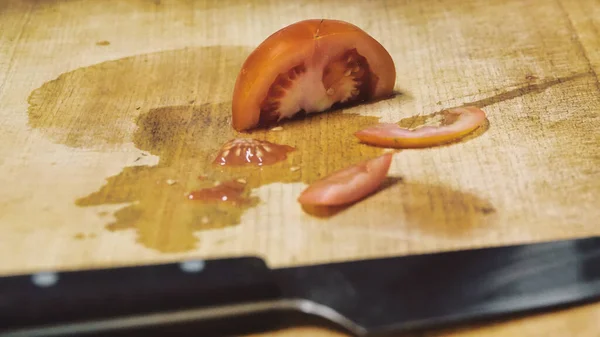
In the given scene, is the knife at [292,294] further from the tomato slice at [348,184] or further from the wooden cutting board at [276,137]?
the tomato slice at [348,184]

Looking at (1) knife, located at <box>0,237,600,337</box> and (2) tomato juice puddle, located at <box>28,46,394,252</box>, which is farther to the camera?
(2) tomato juice puddle, located at <box>28,46,394,252</box>

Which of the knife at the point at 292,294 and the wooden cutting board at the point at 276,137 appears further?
the wooden cutting board at the point at 276,137

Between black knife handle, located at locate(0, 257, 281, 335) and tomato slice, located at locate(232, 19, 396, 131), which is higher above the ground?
black knife handle, located at locate(0, 257, 281, 335)

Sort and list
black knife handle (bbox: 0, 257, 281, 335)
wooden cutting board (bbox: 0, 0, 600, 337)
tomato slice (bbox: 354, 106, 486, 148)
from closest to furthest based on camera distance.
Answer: black knife handle (bbox: 0, 257, 281, 335)
wooden cutting board (bbox: 0, 0, 600, 337)
tomato slice (bbox: 354, 106, 486, 148)

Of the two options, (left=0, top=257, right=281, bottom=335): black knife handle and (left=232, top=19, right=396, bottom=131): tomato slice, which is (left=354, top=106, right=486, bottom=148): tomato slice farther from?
(left=0, top=257, right=281, bottom=335): black knife handle

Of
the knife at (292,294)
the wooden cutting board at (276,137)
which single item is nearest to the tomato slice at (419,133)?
the wooden cutting board at (276,137)

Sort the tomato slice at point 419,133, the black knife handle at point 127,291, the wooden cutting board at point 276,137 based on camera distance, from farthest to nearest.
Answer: the tomato slice at point 419,133 → the wooden cutting board at point 276,137 → the black knife handle at point 127,291

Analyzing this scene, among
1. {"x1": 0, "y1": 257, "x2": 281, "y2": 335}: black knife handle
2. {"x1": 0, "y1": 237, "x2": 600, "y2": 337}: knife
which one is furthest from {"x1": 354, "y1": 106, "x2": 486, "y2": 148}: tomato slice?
{"x1": 0, "y1": 257, "x2": 281, "y2": 335}: black knife handle

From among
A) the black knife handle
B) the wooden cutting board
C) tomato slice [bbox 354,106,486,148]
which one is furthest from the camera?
tomato slice [bbox 354,106,486,148]
